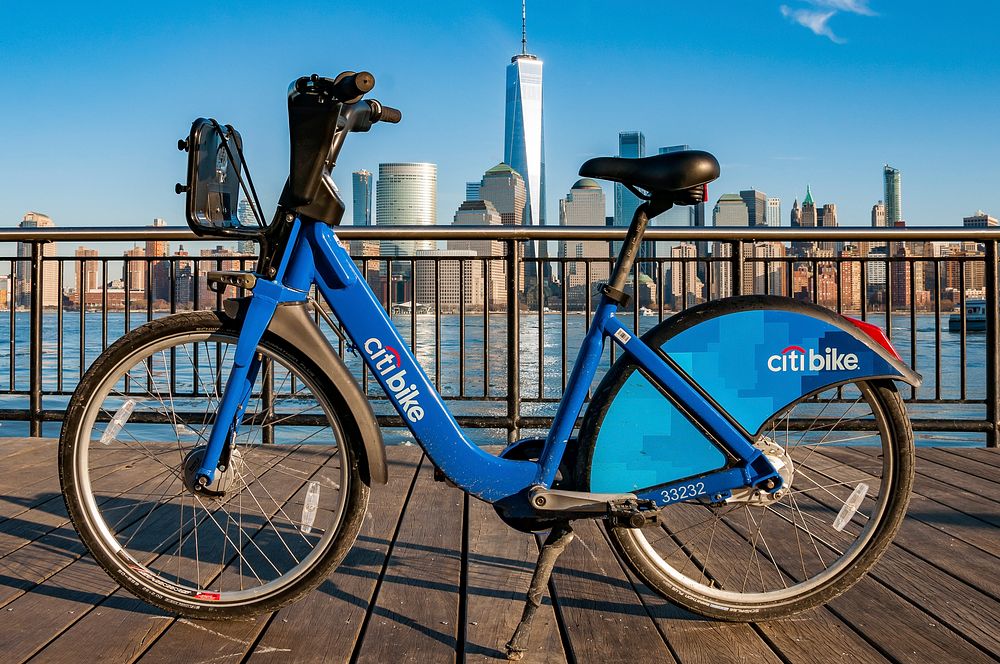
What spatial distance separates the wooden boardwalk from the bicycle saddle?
0.85 meters

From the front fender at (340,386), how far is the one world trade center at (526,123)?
144m

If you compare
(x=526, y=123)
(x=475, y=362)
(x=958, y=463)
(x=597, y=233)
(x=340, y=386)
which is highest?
(x=526, y=123)

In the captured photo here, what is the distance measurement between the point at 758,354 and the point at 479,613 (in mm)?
757

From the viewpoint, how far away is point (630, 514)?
4.53 ft

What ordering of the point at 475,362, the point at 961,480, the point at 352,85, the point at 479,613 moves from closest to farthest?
the point at 352,85
the point at 479,613
the point at 961,480
the point at 475,362

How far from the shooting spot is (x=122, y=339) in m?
1.43

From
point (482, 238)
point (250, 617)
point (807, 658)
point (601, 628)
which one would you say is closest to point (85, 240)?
point (482, 238)

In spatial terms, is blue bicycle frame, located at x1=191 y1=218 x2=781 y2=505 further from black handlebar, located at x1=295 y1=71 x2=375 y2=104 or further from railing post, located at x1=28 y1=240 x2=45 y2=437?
railing post, located at x1=28 y1=240 x2=45 y2=437

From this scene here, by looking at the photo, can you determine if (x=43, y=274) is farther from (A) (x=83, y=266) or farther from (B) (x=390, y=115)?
(B) (x=390, y=115)

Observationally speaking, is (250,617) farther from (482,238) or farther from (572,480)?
(482,238)

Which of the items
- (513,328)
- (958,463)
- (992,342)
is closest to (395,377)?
(513,328)

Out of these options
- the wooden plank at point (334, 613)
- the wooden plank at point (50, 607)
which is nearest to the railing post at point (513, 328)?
the wooden plank at point (334, 613)

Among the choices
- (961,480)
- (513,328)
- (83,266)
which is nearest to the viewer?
(961,480)

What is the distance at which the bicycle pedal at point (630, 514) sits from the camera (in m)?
1.38
